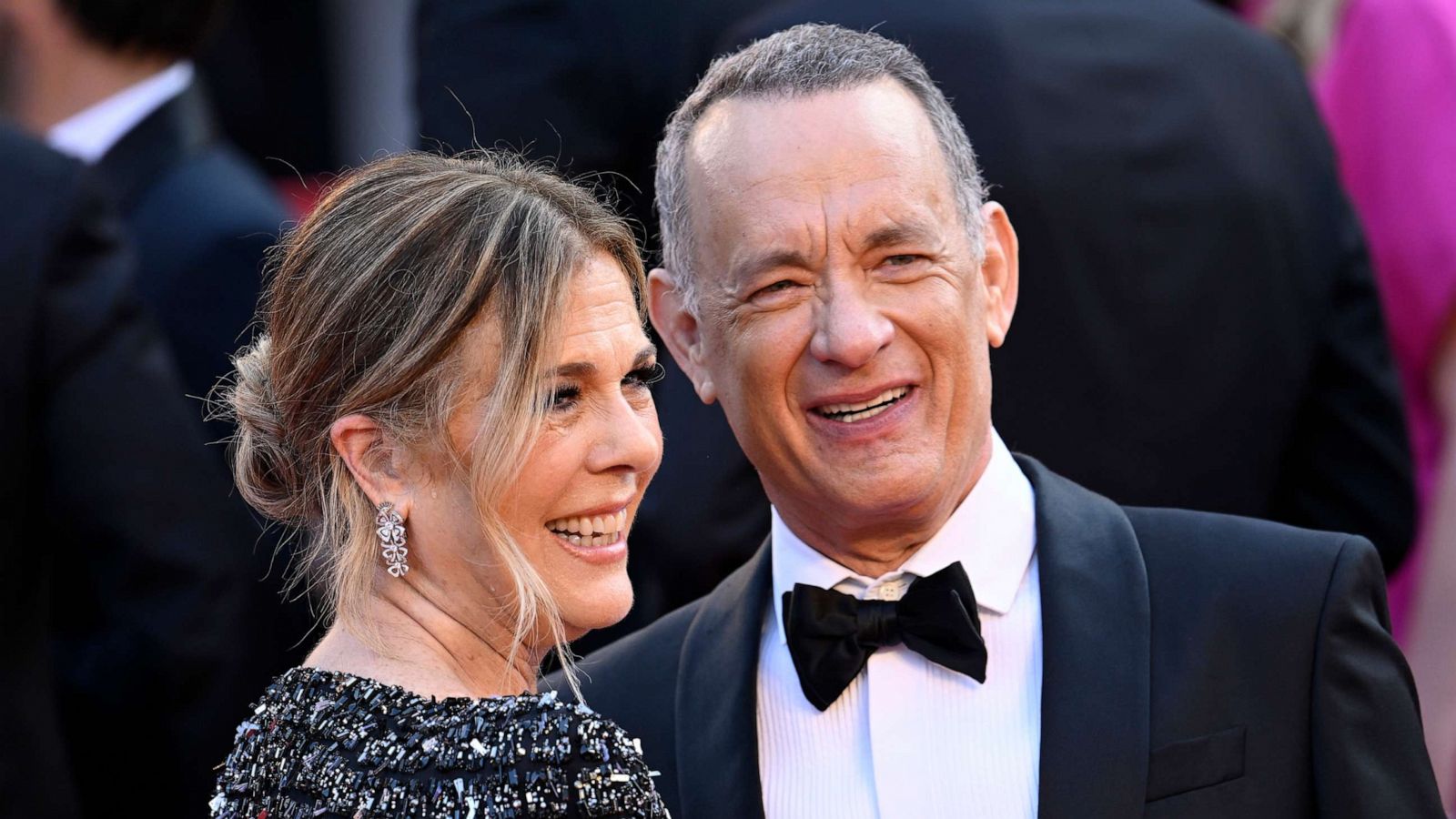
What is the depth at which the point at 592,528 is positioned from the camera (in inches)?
103

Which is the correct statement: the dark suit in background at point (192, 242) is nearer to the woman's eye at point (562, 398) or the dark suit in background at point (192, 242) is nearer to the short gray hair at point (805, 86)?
the short gray hair at point (805, 86)

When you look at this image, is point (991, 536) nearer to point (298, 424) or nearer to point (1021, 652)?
point (1021, 652)

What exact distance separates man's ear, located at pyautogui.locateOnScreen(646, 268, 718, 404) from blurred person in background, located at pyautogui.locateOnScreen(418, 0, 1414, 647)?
0.47m

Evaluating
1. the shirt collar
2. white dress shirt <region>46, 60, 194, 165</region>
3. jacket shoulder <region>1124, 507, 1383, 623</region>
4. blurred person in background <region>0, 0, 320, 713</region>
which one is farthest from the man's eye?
white dress shirt <region>46, 60, 194, 165</region>

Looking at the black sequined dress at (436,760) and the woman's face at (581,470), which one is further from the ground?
the woman's face at (581,470)

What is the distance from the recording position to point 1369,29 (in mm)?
4141

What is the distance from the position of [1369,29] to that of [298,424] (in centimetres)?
261

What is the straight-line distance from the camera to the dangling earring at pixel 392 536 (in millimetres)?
2523

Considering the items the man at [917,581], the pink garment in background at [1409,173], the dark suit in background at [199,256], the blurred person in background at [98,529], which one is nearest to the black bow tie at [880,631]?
the man at [917,581]

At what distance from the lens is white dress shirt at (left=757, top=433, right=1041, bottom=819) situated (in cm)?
266

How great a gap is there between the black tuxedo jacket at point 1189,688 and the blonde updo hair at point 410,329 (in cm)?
31

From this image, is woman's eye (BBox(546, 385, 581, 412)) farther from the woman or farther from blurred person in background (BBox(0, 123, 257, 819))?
blurred person in background (BBox(0, 123, 257, 819))

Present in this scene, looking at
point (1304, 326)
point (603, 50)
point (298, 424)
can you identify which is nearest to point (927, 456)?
point (298, 424)

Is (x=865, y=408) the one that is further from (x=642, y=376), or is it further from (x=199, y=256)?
(x=199, y=256)
